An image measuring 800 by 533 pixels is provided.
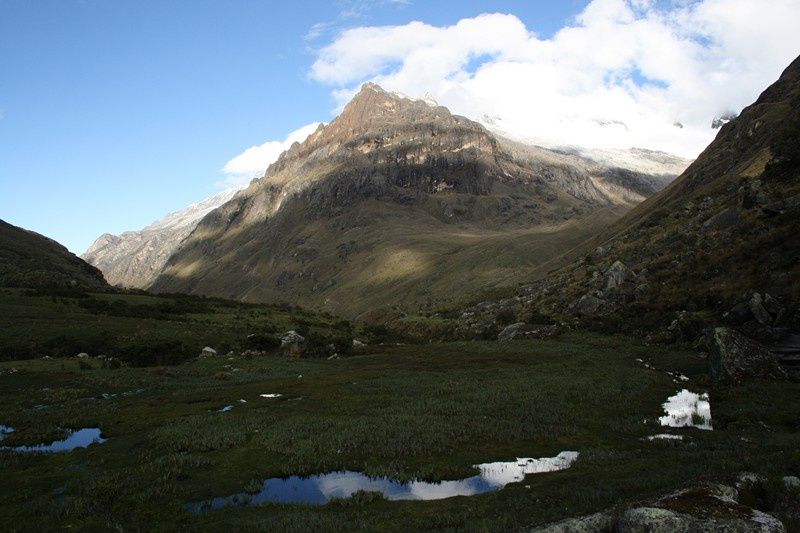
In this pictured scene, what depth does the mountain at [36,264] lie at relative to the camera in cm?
9856

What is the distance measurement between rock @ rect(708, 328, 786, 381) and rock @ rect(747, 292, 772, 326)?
4.81 m

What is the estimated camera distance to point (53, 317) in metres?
64.5

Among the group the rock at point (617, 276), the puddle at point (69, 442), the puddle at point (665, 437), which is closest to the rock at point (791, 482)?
the puddle at point (665, 437)

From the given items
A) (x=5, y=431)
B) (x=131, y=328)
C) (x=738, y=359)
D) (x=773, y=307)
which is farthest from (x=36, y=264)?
(x=773, y=307)

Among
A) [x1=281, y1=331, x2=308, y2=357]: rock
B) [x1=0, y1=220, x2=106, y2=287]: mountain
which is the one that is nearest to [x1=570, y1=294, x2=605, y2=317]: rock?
[x1=281, y1=331, x2=308, y2=357]: rock

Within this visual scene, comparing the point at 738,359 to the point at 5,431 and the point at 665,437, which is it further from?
the point at 5,431

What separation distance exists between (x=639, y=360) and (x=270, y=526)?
3526 centimetres

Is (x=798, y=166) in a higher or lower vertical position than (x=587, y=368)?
higher

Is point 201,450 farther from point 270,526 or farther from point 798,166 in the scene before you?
point 798,166

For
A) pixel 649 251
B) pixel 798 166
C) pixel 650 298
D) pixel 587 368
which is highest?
pixel 798 166

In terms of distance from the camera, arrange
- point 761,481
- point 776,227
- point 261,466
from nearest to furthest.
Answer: point 761,481
point 261,466
point 776,227

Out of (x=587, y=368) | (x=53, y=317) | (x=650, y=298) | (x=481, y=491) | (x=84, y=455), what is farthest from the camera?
(x=53, y=317)

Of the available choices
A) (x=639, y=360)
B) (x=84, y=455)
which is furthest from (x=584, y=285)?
(x=84, y=455)

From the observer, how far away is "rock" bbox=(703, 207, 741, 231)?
184 ft
